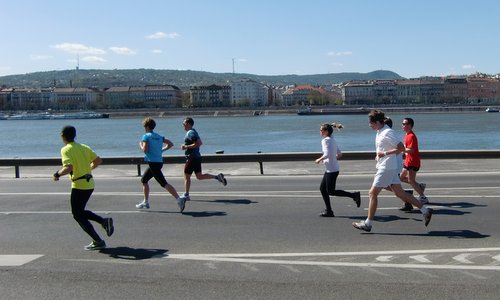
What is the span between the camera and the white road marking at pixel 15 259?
280 inches

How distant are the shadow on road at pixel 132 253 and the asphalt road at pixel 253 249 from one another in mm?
13

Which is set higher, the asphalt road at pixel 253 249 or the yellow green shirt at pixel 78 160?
the yellow green shirt at pixel 78 160

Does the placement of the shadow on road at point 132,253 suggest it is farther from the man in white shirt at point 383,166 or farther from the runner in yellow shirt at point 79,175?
the man in white shirt at point 383,166

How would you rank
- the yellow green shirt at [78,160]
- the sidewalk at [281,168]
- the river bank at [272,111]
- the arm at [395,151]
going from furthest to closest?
the river bank at [272,111] → the sidewalk at [281,168] → the arm at [395,151] → the yellow green shirt at [78,160]

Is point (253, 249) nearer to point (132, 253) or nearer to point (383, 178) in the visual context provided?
point (132, 253)

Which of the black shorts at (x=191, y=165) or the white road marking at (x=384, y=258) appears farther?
the black shorts at (x=191, y=165)

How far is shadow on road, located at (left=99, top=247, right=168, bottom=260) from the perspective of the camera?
24.4 ft

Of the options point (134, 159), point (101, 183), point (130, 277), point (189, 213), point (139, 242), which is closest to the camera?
point (130, 277)

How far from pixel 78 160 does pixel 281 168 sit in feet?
40.7

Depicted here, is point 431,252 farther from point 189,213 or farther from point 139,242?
point 189,213

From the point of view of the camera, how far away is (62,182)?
16547mm

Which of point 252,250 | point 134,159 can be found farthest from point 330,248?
point 134,159

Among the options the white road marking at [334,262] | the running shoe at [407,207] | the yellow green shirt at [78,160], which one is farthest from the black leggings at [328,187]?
the yellow green shirt at [78,160]

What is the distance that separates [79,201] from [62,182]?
9116 millimetres
